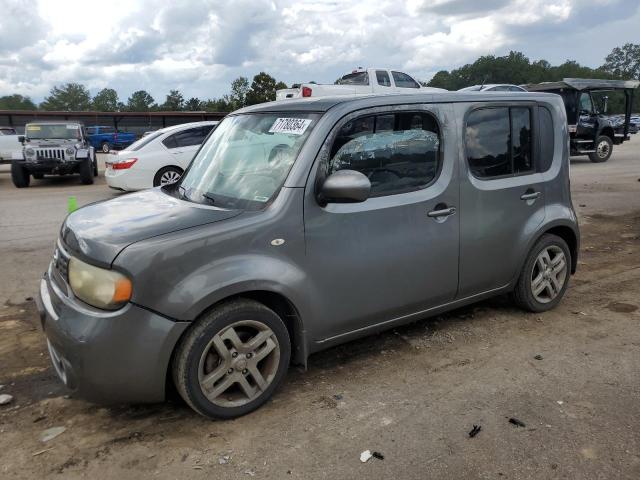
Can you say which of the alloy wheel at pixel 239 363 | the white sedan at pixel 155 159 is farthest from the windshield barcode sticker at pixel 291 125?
the white sedan at pixel 155 159

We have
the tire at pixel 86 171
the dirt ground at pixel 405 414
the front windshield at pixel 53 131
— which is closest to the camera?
the dirt ground at pixel 405 414

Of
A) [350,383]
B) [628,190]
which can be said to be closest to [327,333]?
[350,383]

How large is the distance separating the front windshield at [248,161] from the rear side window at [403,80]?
14.9 metres

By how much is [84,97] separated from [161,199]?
14205cm

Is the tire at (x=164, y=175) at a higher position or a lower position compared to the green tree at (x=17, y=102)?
lower

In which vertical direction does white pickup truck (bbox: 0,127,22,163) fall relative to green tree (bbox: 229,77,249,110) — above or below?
below

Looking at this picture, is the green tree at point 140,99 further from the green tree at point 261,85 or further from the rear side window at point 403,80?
the rear side window at point 403,80

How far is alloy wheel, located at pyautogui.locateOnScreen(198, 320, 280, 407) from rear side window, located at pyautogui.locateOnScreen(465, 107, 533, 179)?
194cm

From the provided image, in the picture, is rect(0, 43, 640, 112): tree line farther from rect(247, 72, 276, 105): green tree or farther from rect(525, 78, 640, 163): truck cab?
rect(525, 78, 640, 163): truck cab

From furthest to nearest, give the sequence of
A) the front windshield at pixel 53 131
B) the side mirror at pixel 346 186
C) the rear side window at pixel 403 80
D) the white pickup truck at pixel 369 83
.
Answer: the rear side window at pixel 403 80, the white pickup truck at pixel 369 83, the front windshield at pixel 53 131, the side mirror at pixel 346 186

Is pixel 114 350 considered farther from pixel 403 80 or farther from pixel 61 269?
pixel 403 80

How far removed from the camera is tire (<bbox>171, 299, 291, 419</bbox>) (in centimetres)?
283

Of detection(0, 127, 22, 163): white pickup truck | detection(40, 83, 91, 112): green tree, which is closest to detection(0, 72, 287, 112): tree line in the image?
detection(40, 83, 91, 112): green tree

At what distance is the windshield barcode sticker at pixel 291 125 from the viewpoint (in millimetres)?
3312
